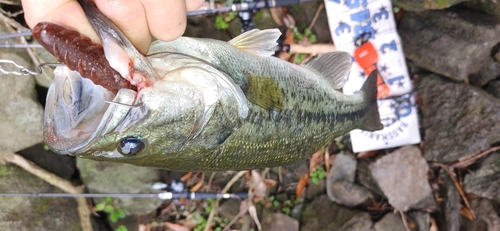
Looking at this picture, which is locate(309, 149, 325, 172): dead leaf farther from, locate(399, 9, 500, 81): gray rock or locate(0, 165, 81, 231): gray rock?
locate(0, 165, 81, 231): gray rock

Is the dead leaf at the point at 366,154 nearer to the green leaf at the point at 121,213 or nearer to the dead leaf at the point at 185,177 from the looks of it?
the dead leaf at the point at 185,177

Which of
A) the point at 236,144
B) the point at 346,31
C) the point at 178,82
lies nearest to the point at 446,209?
the point at 346,31

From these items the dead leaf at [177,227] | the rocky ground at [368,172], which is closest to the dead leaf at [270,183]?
the rocky ground at [368,172]

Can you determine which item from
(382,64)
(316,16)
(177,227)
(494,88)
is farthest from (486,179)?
(177,227)

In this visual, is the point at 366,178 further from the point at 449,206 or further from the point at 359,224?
the point at 449,206

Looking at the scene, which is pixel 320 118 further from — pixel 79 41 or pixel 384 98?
pixel 384 98

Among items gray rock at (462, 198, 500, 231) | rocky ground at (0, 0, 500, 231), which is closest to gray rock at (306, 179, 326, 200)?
rocky ground at (0, 0, 500, 231)
